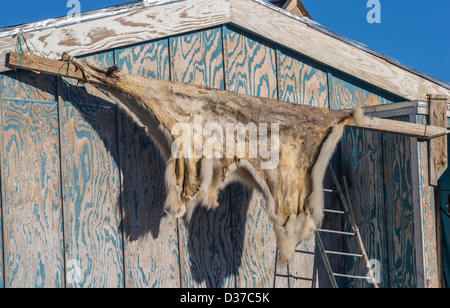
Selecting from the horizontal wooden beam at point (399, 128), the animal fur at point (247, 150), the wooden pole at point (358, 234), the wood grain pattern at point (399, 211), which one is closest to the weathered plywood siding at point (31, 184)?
the animal fur at point (247, 150)

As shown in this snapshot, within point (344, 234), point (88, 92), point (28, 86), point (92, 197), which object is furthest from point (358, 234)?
point (28, 86)

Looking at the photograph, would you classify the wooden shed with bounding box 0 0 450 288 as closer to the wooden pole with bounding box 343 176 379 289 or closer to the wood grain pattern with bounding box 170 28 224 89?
the wood grain pattern with bounding box 170 28 224 89

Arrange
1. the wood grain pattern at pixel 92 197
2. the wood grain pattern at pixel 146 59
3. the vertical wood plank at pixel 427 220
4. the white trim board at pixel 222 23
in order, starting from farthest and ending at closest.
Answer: the vertical wood plank at pixel 427 220 → the wood grain pattern at pixel 146 59 → the white trim board at pixel 222 23 → the wood grain pattern at pixel 92 197

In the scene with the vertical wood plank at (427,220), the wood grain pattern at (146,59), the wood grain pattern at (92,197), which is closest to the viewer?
the wood grain pattern at (92,197)

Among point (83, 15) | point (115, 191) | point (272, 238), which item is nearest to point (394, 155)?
point (272, 238)

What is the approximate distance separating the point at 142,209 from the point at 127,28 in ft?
4.46

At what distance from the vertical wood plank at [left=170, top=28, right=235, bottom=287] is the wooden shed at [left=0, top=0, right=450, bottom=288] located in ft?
0.03

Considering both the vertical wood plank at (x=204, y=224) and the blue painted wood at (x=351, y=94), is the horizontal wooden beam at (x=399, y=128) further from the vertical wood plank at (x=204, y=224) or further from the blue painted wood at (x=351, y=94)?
the vertical wood plank at (x=204, y=224)

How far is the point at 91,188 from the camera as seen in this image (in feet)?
12.5

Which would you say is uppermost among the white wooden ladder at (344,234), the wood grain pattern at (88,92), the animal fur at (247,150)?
the wood grain pattern at (88,92)

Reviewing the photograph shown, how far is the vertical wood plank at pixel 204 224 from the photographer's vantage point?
Result: 4.20m

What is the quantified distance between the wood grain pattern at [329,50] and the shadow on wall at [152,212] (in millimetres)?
1408

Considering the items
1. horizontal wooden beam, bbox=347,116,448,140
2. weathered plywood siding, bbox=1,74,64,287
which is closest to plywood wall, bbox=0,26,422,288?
weathered plywood siding, bbox=1,74,64,287

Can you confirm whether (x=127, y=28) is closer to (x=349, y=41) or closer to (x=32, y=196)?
(x=32, y=196)
